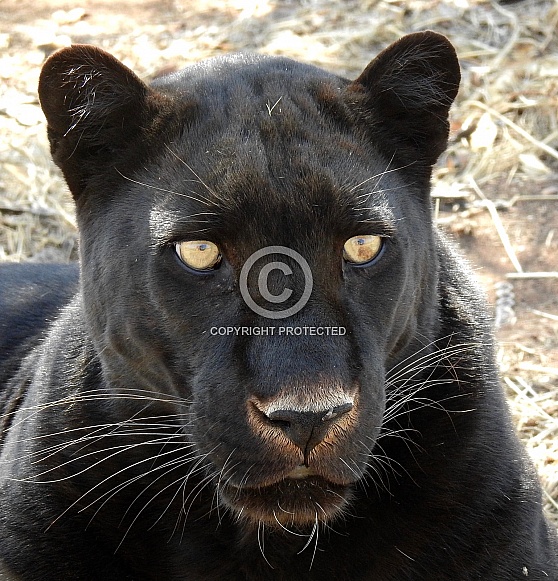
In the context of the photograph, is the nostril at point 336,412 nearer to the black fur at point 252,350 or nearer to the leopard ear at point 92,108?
the black fur at point 252,350

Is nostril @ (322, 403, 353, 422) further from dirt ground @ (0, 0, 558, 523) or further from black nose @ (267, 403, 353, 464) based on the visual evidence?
dirt ground @ (0, 0, 558, 523)

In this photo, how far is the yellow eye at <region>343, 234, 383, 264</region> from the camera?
274cm

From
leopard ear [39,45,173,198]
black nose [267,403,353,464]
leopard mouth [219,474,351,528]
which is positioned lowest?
leopard mouth [219,474,351,528]

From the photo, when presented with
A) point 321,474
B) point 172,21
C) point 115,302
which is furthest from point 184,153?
point 172,21

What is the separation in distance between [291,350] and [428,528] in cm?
90

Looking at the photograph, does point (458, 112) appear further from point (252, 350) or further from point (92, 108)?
point (252, 350)

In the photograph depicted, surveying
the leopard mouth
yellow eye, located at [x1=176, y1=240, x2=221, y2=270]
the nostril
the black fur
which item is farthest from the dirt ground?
yellow eye, located at [x1=176, y1=240, x2=221, y2=270]

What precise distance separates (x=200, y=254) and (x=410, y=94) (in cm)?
87

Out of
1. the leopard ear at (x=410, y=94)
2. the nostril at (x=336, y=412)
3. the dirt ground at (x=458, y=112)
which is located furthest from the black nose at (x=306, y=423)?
the dirt ground at (x=458, y=112)

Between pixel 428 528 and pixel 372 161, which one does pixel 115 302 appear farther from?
pixel 428 528

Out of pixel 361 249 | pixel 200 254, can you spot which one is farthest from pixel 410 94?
pixel 200 254

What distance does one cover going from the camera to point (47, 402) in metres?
3.35

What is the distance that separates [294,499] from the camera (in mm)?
2621

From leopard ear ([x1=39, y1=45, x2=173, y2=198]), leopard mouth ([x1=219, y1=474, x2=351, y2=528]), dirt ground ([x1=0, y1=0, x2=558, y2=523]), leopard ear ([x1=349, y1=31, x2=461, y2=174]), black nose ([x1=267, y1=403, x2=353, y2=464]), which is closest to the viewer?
black nose ([x1=267, y1=403, x2=353, y2=464])
